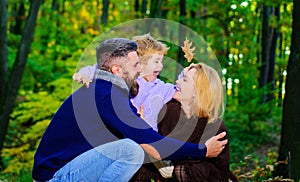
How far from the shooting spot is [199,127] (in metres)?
4.01

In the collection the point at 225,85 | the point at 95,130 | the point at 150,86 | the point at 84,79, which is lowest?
the point at 95,130

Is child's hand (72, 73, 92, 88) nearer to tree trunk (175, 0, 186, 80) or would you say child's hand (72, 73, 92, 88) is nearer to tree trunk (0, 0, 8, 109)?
tree trunk (175, 0, 186, 80)

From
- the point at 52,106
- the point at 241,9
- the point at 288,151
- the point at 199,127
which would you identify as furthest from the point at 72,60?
the point at 199,127

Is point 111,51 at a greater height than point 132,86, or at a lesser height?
greater

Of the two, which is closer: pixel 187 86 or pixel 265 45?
pixel 187 86

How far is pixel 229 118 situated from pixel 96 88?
13.1 m

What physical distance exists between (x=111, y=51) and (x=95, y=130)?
0.64 metres

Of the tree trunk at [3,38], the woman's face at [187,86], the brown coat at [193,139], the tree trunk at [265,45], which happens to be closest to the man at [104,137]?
the brown coat at [193,139]

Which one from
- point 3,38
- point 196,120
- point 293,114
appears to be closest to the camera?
point 196,120

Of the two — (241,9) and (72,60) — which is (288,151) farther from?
(72,60)

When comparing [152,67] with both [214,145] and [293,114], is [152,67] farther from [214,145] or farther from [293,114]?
[293,114]

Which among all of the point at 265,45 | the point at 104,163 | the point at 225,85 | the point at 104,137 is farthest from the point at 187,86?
the point at 265,45

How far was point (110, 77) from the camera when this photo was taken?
3.69m

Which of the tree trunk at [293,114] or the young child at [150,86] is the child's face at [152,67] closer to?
the young child at [150,86]
